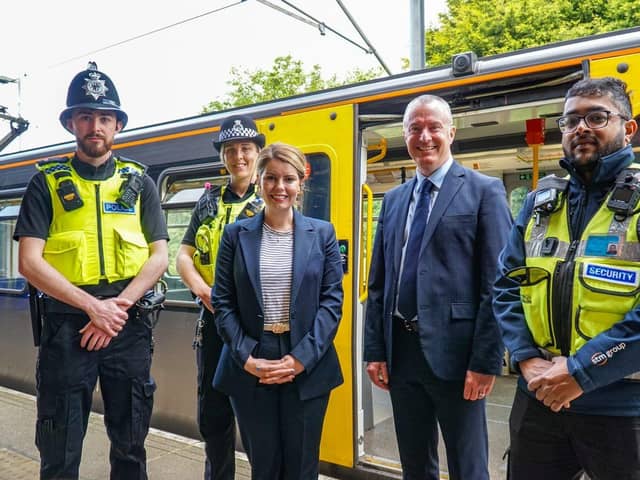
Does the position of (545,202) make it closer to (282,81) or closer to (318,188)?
(318,188)

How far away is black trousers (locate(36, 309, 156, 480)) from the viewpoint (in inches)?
85.5

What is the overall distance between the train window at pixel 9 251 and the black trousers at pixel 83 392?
3352 mm

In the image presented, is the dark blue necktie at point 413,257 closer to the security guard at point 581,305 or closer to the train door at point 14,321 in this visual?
→ the security guard at point 581,305

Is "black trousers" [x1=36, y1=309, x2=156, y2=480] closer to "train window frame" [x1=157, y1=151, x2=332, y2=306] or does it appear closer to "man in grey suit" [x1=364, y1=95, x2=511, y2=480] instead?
"man in grey suit" [x1=364, y1=95, x2=511, y2=480]

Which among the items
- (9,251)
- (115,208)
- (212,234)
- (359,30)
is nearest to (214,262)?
(212,234)

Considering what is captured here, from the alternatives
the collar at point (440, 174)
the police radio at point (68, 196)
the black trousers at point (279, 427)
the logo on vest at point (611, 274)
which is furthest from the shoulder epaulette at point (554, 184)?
the police radio at point (68, 196)

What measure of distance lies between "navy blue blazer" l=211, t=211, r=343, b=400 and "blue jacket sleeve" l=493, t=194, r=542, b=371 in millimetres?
672

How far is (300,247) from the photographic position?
7.02 ft

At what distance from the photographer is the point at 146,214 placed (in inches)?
96.3

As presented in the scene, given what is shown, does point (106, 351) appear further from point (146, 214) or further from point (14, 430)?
point (14, 430)

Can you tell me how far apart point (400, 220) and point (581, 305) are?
0.81 metres

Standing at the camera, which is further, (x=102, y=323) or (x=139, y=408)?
(x=139, y=408)

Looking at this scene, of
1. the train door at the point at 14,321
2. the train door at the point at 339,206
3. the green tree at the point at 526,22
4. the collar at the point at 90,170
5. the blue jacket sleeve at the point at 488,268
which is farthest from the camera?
the green tree at the point at 526,22

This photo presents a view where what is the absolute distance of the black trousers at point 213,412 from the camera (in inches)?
100
